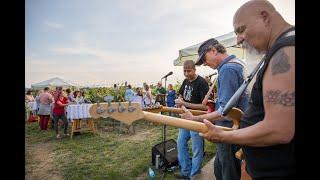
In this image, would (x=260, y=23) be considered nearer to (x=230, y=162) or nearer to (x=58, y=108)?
(x=230, y=162)

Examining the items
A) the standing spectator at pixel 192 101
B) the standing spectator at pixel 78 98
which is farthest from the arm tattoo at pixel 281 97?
the standing spectator at pixel 78 98

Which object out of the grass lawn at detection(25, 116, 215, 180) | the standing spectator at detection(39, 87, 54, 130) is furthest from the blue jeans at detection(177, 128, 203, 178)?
the standing spectator at detection(39, 87, 54, 130)

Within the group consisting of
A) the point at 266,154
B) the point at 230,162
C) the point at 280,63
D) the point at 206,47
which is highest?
the point at 206,47

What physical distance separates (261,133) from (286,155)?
17 cm

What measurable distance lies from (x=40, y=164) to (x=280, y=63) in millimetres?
5604

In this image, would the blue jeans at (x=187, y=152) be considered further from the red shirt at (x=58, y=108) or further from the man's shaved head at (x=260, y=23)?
the red shirt at (x=58, y=108)

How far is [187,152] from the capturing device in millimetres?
4078

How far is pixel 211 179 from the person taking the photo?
4.05m

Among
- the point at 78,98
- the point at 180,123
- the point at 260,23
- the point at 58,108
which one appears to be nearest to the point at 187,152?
the point at 180,123

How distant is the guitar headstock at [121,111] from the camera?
181 centimetres

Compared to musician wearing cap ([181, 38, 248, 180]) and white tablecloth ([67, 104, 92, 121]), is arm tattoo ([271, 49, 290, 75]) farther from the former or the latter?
white tablecloth ([67, 104, 92, 121])

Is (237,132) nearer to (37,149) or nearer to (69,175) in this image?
(69,175)
